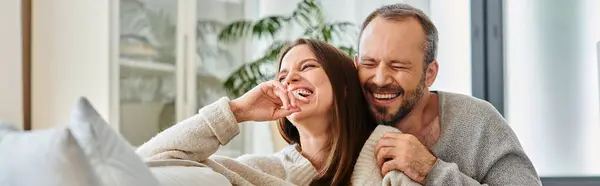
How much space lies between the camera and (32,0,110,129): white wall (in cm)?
302

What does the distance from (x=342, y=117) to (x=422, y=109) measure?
23 centimetres

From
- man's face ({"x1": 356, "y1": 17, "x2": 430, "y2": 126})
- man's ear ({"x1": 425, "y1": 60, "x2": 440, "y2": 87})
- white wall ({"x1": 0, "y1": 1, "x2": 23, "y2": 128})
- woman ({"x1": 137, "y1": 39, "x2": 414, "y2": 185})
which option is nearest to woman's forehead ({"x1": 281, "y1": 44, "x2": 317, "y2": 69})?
woman ({"x1": 137, "y1": 39, "x2": 414, "y2": 185})

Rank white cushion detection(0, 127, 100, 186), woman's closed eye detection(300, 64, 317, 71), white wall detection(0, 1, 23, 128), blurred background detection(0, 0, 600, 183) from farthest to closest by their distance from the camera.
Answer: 1. blurred background detection(0, 0, 600, 183)
2. white wall detection(0, 1, 23, 128)
3. woman's closed eye detection(300, 64, 317, 71)
4. white cushion detection(0, 127, 100, 186)

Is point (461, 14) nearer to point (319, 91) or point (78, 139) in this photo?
point (319, 91)

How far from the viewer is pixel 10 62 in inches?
117

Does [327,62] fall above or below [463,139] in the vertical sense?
above

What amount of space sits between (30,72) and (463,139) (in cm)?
214

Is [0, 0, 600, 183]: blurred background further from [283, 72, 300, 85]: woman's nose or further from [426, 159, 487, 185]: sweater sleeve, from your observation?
[426, 159, 487, 185]: sweater sleeve

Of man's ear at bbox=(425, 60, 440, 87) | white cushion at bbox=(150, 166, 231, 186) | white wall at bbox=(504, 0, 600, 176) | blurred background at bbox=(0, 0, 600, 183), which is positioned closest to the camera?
white cushion at bbox=(150, 166, 231, 186)

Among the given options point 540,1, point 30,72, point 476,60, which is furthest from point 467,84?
point 30,72

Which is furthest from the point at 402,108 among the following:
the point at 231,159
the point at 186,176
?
the point at 186,176

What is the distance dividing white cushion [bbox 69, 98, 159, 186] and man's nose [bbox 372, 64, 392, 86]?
706 millimetres

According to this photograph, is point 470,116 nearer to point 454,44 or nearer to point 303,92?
point 303,92

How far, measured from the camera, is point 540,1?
327 centimetres
